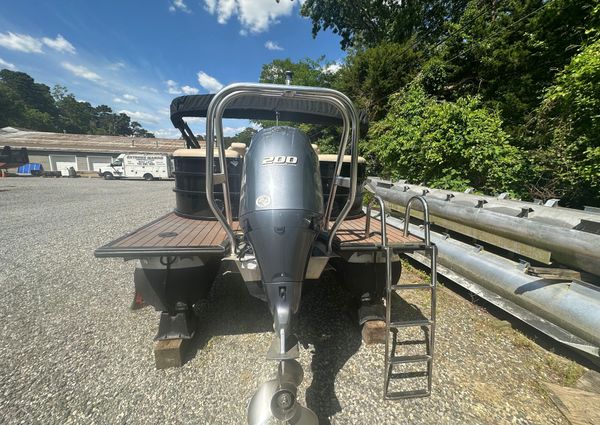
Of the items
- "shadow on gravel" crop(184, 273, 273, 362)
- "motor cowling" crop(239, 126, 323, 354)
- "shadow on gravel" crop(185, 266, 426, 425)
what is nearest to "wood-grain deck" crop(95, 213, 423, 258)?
"motor cowling" crop(239, 126, 323, 354)

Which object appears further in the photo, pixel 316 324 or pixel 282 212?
pixel 316 324

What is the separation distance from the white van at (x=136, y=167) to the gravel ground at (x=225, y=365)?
23739 mm

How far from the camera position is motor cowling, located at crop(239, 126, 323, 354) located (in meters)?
1.41

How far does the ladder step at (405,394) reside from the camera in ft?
5.85

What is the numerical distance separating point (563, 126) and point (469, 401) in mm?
5967

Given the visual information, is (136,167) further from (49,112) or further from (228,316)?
(49,112)

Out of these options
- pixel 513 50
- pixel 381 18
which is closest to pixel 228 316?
pixel 513 50

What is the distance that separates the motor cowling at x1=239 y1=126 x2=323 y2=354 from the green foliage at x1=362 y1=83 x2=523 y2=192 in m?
4.76

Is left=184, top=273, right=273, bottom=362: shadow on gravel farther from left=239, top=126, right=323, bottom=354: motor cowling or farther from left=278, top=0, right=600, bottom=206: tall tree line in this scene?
left=278, top=0, right=600, bottom=206: tall tree line

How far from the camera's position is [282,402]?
1.24m

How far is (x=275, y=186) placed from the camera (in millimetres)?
1564

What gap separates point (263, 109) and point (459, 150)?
13.7 ft

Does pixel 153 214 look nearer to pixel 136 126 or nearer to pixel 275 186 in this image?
pixel 275 186

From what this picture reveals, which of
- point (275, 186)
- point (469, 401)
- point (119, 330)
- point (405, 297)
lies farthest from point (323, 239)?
point (119, 330)
